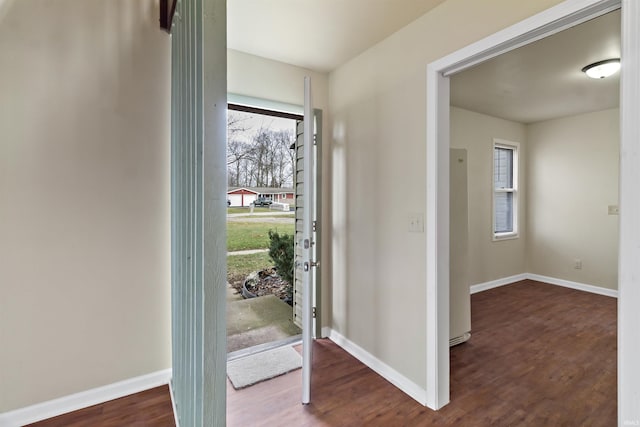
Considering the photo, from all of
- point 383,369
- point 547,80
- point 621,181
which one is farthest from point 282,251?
point 547,80

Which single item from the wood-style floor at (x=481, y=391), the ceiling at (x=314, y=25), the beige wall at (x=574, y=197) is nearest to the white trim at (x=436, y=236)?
the wood-style floor at (x=481, y=391)

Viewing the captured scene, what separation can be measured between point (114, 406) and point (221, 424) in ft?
4.88

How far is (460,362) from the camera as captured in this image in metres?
2.39

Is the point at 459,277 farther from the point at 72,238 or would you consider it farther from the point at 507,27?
the point at 72,238

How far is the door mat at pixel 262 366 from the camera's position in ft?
6.97

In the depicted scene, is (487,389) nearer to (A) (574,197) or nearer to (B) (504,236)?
(B) (504,236)

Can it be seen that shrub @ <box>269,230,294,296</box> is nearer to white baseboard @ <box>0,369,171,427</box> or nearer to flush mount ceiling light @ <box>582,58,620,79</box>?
white baseboard @ <box>0,369,171,427</box>

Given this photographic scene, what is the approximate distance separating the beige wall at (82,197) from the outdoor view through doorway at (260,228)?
829 mm

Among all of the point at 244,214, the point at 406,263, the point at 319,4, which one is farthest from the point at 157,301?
the point at 319,4

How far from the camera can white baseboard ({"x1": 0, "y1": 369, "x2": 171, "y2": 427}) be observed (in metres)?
1.67

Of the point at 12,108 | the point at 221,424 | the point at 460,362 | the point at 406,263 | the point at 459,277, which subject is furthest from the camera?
the point at 459,277

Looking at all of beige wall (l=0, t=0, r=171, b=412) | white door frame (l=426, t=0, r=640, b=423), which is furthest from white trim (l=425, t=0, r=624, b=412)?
beige wall (l=0, t=0, r=171, b=412)

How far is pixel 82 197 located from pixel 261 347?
1770 mm

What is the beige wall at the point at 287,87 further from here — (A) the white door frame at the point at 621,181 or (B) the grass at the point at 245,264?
(A) the white door frame at the point at 621,181
